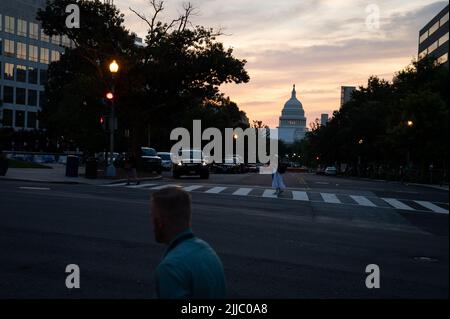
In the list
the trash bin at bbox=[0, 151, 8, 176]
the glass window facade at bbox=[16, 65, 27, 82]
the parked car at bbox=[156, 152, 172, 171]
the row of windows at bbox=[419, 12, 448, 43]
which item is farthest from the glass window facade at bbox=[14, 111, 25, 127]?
the trash bin at bbox=[0, 151, 8, 176]

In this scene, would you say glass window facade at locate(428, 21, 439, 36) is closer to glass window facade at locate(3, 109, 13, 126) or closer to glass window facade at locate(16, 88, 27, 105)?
glass window facade at locate(16, 88, 27, 105)

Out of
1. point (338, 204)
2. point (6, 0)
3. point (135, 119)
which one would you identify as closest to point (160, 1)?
point (135, 119)

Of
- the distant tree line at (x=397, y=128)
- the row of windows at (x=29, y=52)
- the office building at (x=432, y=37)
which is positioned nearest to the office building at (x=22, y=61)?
the row of windows at (x=29, y=52)

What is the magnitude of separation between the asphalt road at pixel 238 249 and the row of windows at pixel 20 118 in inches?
3534

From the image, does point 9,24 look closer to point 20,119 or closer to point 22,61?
point 22,61

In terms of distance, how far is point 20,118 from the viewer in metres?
104

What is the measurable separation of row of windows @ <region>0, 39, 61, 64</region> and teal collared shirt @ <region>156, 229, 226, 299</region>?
105197mm

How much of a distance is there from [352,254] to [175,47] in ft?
99.4

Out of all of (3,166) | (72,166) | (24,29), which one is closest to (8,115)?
(24,29)

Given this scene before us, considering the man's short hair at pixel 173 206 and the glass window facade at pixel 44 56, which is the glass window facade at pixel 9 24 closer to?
the glass window facade at pixel 44 56

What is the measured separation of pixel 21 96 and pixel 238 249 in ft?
335

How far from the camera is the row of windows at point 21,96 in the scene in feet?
332
